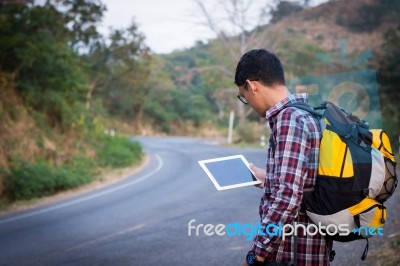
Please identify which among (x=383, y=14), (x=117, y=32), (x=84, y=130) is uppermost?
(x=117, y=32)

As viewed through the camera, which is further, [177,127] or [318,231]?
[177,127]

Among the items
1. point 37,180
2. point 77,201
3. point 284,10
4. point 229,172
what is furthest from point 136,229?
point 284,10

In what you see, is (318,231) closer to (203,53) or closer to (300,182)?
(300,182)

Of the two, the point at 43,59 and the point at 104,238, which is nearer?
the point at 104,238

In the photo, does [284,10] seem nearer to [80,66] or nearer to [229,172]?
[80,66]

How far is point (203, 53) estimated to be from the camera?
68.7 m

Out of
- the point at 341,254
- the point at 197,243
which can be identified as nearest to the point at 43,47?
the point at 197,243

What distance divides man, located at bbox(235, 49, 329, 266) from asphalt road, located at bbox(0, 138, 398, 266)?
10.6 ft

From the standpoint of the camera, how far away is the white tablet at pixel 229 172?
2.46m

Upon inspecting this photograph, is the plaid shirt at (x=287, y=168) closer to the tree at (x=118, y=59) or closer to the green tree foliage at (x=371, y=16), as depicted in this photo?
the green tree foliage at (x=371, y=16)

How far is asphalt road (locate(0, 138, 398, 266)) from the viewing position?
5.82 meters

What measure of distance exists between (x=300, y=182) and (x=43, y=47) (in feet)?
46.8

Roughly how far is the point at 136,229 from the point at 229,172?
5.43 m

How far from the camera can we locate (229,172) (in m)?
2.51
